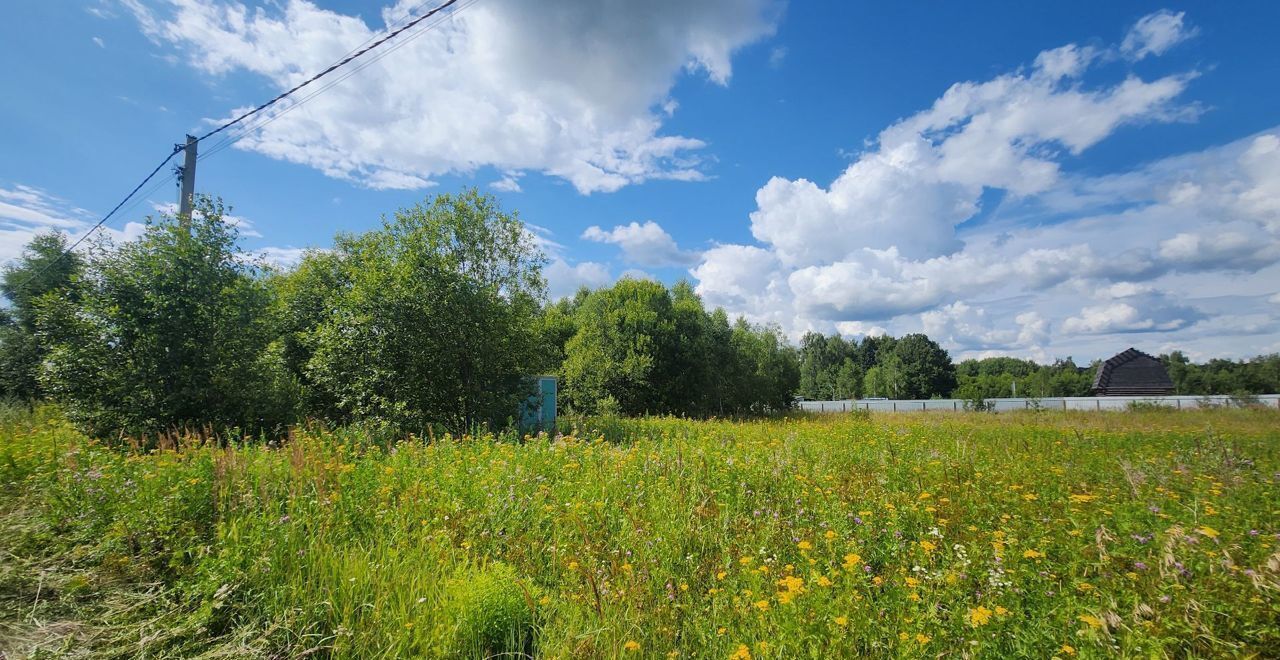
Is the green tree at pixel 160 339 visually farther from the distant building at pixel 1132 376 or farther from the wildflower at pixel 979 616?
the distant building at pixel 1132 376

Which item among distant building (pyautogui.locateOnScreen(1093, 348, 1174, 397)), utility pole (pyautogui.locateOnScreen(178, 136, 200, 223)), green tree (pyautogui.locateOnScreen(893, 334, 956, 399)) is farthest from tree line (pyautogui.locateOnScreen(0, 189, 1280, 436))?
green tree (pyautogui.locateOnScreen(893, 334, 956, 399))

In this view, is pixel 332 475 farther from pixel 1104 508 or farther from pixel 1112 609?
pixel 1104 508

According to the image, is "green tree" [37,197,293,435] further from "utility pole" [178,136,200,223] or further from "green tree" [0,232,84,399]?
"green tree" [0,232,84,399]

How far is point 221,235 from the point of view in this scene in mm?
10375

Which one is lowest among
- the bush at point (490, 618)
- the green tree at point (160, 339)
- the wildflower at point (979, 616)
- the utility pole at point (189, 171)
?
the bush at point (490, 618)

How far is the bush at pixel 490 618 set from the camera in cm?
271

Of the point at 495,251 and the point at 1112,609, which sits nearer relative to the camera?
the point at 1112,609

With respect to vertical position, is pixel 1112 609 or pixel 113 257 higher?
pixel 113 257

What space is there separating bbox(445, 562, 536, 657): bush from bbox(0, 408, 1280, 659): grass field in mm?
16

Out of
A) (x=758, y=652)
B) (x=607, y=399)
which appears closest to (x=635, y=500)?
(x=758, y=652)

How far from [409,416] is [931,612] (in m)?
11.8

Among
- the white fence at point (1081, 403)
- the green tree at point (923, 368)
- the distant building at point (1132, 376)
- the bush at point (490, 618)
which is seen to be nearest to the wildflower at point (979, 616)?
the bush at point (490, 618)

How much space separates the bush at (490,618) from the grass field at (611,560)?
0.02 meters

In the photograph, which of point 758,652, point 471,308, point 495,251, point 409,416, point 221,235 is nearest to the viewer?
point 758,652
